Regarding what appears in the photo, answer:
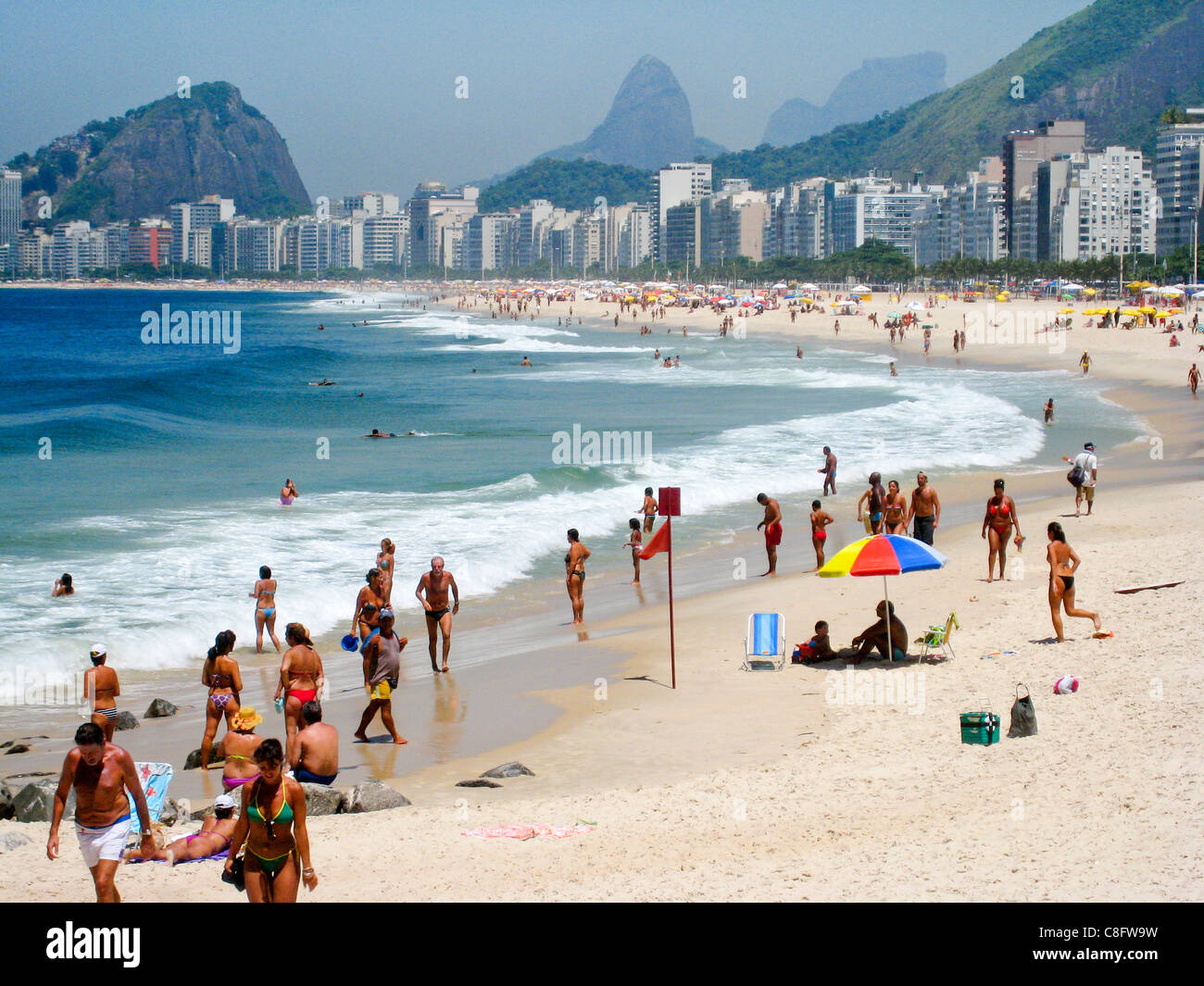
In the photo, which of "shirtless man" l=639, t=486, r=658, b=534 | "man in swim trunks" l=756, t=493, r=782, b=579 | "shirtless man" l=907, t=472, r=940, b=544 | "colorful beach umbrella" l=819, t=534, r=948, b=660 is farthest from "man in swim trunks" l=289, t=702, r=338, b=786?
"shirtless man" l=639, t=486, r=658, b=534

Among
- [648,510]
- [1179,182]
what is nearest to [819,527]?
[648,510]

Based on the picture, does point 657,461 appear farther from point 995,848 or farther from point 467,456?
point 995,848

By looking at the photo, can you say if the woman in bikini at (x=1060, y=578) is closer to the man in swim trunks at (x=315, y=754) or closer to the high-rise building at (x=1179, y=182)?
the man in swim trunks at (x=315, y=754)

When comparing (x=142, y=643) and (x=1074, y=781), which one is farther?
(x=142, y=643)

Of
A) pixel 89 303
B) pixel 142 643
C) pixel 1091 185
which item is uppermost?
pixel 1091 185
